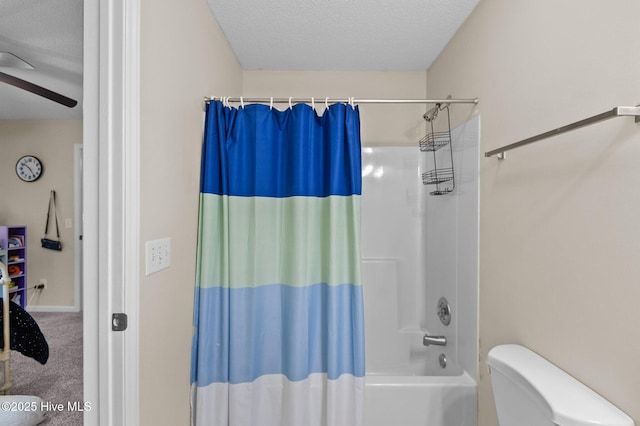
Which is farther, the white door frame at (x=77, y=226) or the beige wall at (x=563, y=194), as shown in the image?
the white door frame at (x=77, y=226)

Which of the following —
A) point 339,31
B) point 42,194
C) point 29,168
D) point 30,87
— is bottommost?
point 42,194

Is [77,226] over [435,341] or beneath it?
over

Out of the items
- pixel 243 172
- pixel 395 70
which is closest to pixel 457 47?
pixel 395 70

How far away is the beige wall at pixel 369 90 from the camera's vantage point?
7.80 feet

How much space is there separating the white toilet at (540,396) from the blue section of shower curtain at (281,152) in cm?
93

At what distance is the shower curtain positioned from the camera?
1525 millimetres

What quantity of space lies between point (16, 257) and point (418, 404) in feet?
14.4

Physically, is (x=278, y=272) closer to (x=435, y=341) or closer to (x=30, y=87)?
(x=435, y=341)

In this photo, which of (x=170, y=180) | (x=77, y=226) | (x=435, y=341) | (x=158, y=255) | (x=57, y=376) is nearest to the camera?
(x=158, y=255)

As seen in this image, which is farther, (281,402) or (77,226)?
(77,226)

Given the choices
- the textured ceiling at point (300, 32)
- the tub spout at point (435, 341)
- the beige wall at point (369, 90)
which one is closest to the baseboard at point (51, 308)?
the textured ceiling at point (300, 32)

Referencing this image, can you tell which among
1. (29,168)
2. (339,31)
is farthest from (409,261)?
(29,168)

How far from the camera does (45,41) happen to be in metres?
2.03

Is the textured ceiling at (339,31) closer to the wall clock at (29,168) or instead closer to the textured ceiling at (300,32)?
the textured ceiling at (300,32)
